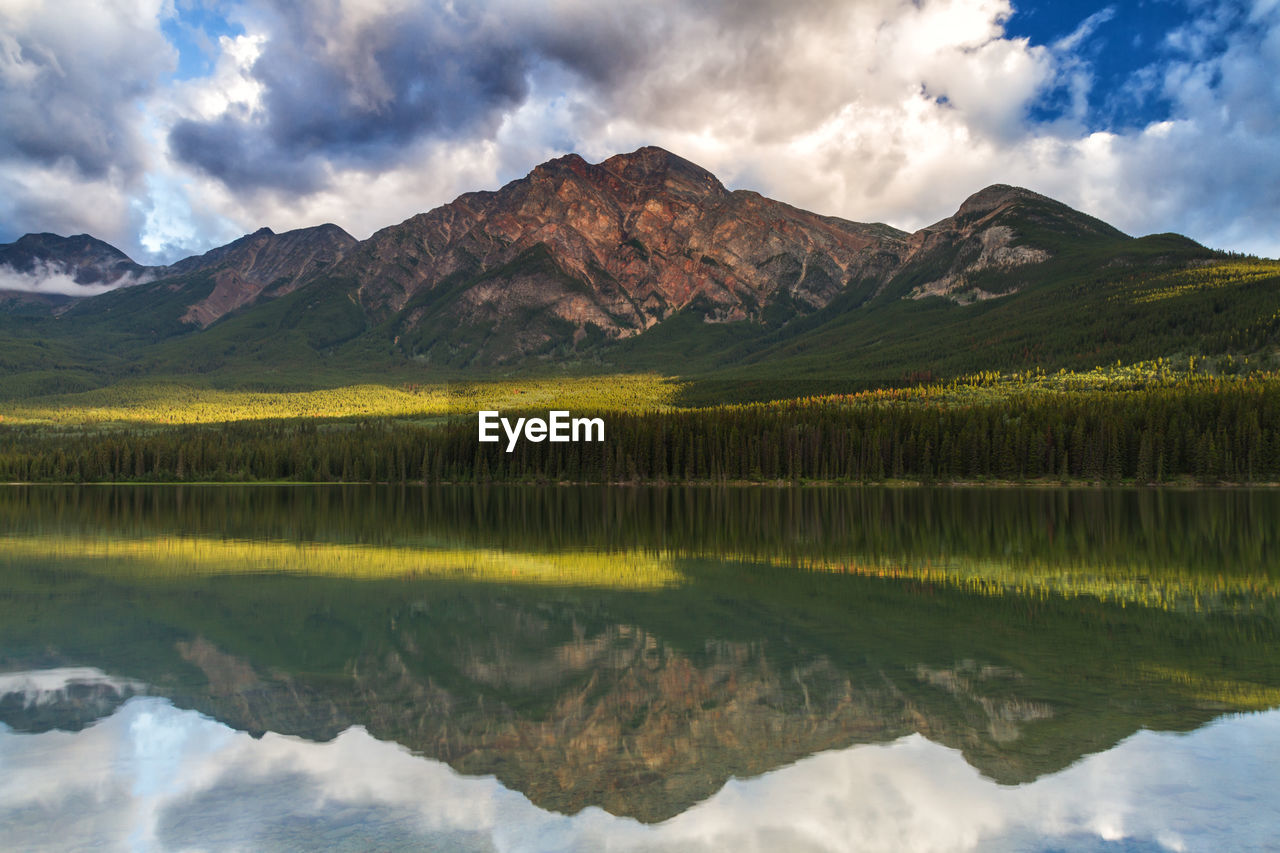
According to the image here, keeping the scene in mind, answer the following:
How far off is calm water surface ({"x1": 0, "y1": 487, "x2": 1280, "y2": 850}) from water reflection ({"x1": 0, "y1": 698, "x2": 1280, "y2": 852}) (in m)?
0.05

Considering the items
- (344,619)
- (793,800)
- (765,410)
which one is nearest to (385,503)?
(344,619)

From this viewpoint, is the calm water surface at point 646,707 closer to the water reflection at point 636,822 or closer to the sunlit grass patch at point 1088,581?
the water reflection at point 636,822

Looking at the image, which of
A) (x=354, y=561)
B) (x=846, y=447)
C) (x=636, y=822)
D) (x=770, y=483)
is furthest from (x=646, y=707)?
(x=846, y=447)

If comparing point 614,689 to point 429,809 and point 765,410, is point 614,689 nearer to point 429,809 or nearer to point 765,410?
point 429,809

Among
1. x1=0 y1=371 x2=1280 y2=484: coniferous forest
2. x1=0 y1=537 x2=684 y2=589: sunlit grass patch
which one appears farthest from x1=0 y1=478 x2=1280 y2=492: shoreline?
x1=0 y1=537 x2=684 y2=589: sunlit grass patch

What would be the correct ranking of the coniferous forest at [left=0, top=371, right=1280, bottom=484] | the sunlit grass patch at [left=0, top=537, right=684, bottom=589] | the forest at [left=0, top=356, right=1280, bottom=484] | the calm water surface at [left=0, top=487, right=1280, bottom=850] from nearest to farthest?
the calm water surface at [left=0, top=487, right=1280, bottom=850], the sunlit grass patch at [left=0, top=537, right=684, bottom=589], the coniferous forest at [left=0, top=371, right=1280, bottom=484], the forest at [left=0, top=356, right=1280, bottom=484]

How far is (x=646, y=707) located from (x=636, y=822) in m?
4.41

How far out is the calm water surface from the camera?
35.2 feet

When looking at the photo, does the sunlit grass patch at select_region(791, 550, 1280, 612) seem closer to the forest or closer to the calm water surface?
the calm water surface

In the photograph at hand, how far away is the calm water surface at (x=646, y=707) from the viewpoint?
10.7m

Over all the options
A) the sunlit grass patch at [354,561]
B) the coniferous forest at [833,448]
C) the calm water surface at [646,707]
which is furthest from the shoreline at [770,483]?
the sunlit grass patch at [354,561]

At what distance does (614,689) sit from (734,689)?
2.54m

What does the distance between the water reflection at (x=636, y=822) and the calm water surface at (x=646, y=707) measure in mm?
53

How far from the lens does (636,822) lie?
35.1 ft
